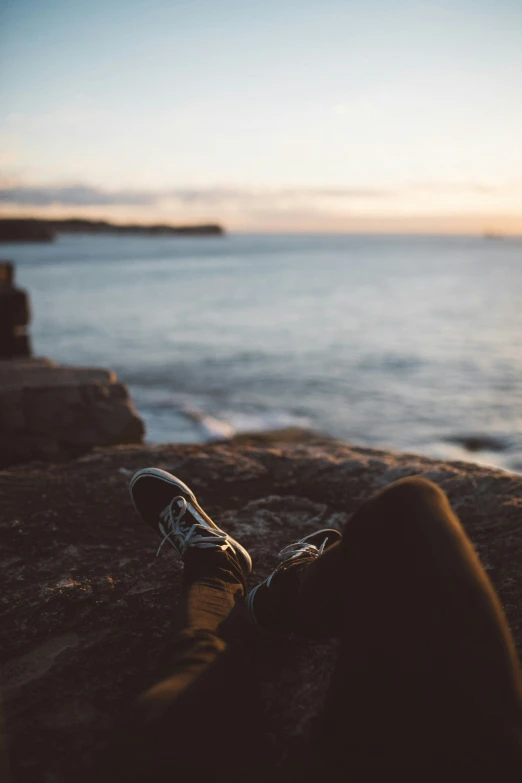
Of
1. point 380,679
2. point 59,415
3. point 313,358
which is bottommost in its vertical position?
point 313,358

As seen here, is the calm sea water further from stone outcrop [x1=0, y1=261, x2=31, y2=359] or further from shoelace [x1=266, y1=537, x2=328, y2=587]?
shoelace [x1=266, y1=537, x2=328, y2=587]

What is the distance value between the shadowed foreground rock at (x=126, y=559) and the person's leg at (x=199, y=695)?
0.21 metres

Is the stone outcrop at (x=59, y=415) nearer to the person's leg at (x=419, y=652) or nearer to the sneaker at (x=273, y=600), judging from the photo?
the sneaker at (x=273, y=600)

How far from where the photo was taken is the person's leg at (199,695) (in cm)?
118

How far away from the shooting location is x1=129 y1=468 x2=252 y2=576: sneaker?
2.11m

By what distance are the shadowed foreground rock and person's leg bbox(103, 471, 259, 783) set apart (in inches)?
8.2

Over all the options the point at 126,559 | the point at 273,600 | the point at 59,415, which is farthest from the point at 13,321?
the point at 273,600

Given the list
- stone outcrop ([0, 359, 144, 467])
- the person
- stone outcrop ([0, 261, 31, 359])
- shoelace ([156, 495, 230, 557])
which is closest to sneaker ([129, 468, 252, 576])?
shoelace ([156, 495, 230, 557])

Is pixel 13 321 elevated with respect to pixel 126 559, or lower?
elevated

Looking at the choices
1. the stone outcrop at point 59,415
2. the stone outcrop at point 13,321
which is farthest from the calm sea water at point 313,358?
the stone outcrop at point 59,415

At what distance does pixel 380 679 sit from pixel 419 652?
12cm

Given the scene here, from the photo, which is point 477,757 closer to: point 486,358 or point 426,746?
point 426,746

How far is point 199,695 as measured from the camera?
1.32 m

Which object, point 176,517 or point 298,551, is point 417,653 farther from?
point 176,517
